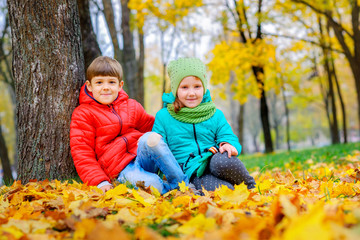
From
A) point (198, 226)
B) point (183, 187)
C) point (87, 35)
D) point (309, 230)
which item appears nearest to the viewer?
point (309, 230)

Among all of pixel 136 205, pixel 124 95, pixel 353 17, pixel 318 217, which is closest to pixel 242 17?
pixel 353 17

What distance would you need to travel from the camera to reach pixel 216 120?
279 centimetres

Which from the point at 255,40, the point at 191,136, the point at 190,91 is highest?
the point at 255,40

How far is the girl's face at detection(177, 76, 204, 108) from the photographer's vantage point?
2711 millimetres

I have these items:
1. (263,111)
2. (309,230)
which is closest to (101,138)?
(309,230)

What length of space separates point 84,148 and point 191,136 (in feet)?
3.42

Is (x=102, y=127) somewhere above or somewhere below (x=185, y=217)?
above

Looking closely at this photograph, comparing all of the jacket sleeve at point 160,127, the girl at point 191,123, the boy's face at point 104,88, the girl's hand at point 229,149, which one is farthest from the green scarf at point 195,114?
the boy's face at point 104,88

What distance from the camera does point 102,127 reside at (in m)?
2.75

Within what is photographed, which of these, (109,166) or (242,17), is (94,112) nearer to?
(109,166)

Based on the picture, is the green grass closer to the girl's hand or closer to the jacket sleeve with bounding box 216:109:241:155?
the jacket sleeve with bounding box 216:109:241:155

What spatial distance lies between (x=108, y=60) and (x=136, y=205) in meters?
1.62

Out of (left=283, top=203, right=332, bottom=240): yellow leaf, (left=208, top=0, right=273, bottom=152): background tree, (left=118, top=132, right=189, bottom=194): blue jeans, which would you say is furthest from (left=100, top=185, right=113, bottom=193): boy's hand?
(left=208, top=0, right=273, bottom=152): background tree

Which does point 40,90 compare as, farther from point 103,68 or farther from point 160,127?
point 160,127
